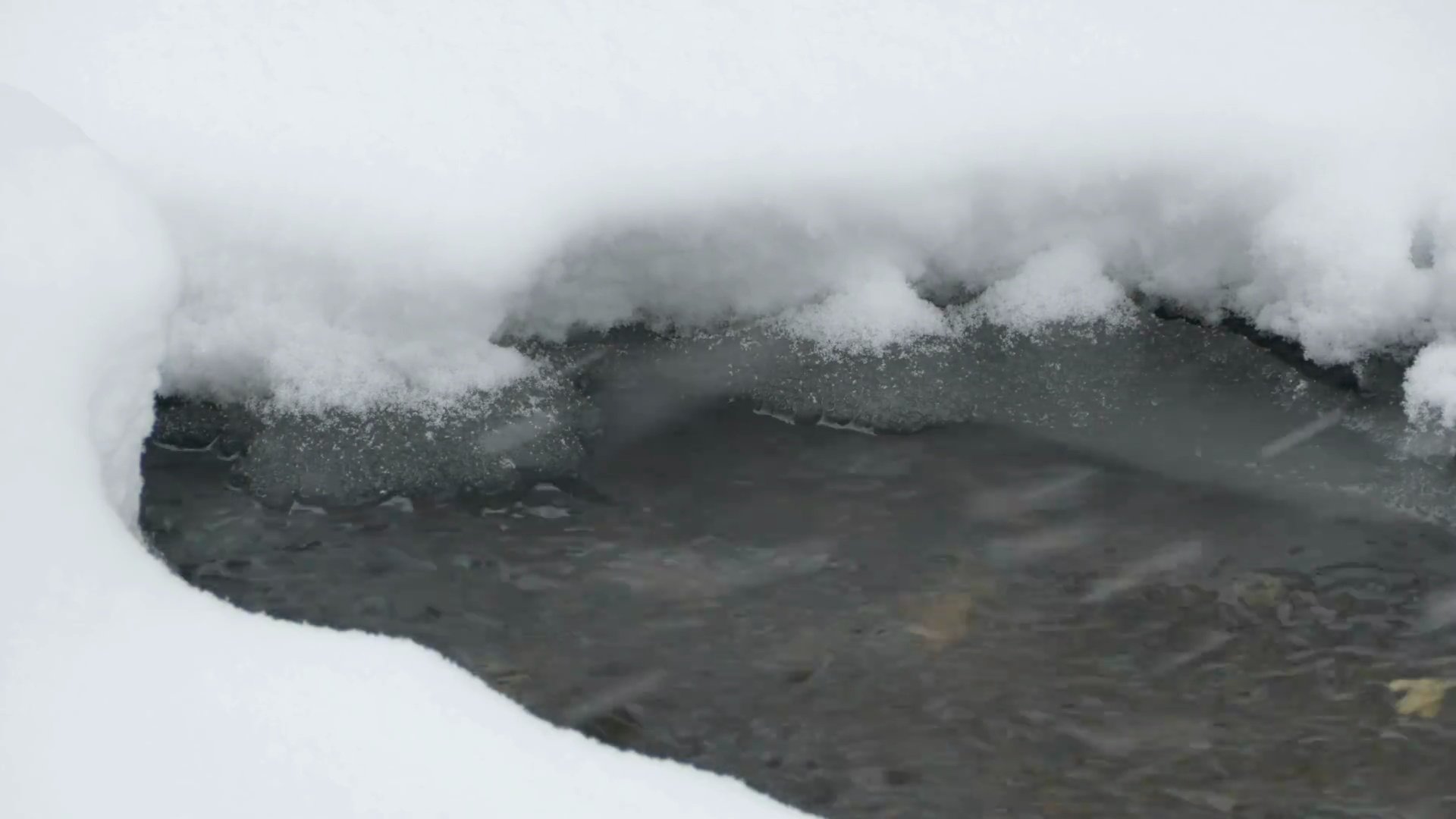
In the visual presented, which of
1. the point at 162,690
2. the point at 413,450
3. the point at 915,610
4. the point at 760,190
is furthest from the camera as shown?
the point at 760,190

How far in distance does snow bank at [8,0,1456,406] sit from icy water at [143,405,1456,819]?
1.63ft

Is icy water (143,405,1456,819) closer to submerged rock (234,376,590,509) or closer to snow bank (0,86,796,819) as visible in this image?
submerged rock (234,376,590,509)

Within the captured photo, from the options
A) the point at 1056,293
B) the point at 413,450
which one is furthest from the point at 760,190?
the point at 413,450

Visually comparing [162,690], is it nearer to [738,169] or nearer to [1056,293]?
[738,169]

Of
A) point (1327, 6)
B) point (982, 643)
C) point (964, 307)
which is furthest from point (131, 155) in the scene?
point (1327, 6)

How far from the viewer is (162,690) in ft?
8.29

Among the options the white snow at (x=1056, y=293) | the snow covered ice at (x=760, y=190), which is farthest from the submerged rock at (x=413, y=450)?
the white snow at (x=1056, y=293)

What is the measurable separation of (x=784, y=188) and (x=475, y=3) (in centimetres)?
140

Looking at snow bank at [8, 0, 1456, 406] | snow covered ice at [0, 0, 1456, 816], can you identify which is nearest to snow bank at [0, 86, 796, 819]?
snow covered ice at [0, 0, 1456, 816]

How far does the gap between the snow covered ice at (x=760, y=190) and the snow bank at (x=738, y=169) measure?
10mm

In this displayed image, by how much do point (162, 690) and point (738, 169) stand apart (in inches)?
86.0

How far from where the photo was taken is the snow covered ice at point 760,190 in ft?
11.9

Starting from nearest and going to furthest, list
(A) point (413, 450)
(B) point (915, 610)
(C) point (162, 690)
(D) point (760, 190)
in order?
(C) point (162, 690)
(B) point (915, 610)
(A) point (413, 450)
(D) point (760, 190)

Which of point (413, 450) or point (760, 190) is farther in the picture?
point (760, 190)
